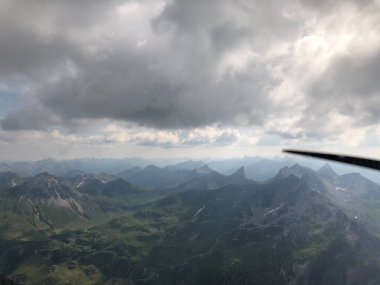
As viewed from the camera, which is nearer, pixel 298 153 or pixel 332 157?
pixel 332 157

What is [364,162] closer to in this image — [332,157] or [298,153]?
[332,157]

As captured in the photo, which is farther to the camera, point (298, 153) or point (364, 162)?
point (298, 153)

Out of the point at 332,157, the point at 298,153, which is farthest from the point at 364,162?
the point at 298,153
